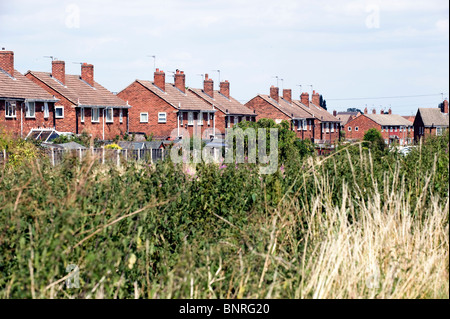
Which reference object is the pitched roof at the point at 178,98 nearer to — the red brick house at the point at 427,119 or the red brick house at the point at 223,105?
the red brick house at the point at 223,105

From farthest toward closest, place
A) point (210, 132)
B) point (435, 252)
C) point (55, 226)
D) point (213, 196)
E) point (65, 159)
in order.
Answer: point (210, 132) → point (213, 196) → point (65, 159) → point (435, 252) → point (55, 226)

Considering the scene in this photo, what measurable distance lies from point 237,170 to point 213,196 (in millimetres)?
1271

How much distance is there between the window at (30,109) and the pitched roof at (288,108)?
35345 millimetres

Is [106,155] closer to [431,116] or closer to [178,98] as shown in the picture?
[178,98]

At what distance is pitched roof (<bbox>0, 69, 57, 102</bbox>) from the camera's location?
1516 inches

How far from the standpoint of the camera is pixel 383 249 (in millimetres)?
7312

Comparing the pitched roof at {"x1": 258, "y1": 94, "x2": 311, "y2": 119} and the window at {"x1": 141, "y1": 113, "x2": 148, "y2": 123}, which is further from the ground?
the pitched roof at {"x1": 258, "y1": 94, "x2": 311, "y2": 119}

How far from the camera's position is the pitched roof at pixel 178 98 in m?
55.2

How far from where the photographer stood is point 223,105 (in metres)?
63.8

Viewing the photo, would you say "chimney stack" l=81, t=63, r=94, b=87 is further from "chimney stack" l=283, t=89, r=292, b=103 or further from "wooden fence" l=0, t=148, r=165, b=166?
"chimney stack" l=283, t=89, r=292, b=103

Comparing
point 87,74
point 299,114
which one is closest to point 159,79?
point 87,74

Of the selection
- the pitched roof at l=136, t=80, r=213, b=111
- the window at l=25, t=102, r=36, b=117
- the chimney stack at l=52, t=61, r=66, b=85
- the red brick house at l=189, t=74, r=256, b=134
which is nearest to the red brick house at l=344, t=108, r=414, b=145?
the red brick house at l=189, t=74, r=256, b=134
